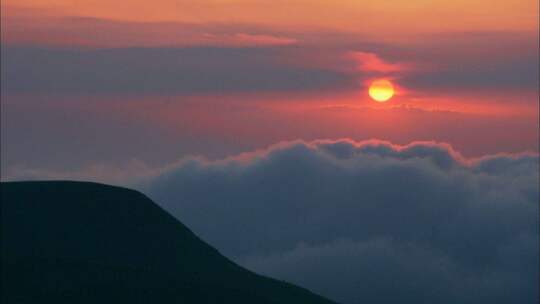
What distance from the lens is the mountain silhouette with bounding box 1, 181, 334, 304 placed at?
104938 millimetres

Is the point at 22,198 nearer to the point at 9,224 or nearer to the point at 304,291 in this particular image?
the point at 9,224

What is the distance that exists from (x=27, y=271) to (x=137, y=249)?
24816mm

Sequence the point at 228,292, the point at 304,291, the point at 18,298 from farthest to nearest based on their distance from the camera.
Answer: the point at 304,291
the point at 228,292
the point at 18,298

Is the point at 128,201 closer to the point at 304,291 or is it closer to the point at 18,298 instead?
the point at 304,291

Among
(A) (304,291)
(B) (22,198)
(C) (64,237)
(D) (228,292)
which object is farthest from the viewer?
(A) (304,291)

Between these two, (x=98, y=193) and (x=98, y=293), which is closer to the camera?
(x=98, y=293)

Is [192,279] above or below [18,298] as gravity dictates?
above

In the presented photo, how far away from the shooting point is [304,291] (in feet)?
470

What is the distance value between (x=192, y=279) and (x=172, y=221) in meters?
27.1

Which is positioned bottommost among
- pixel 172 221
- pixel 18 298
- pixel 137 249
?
pixel 18 298

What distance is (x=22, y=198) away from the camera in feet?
442

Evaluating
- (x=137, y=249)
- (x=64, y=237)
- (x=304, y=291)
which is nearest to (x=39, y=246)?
(x=64, y=237)

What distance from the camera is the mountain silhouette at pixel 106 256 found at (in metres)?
105

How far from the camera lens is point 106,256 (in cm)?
12325
